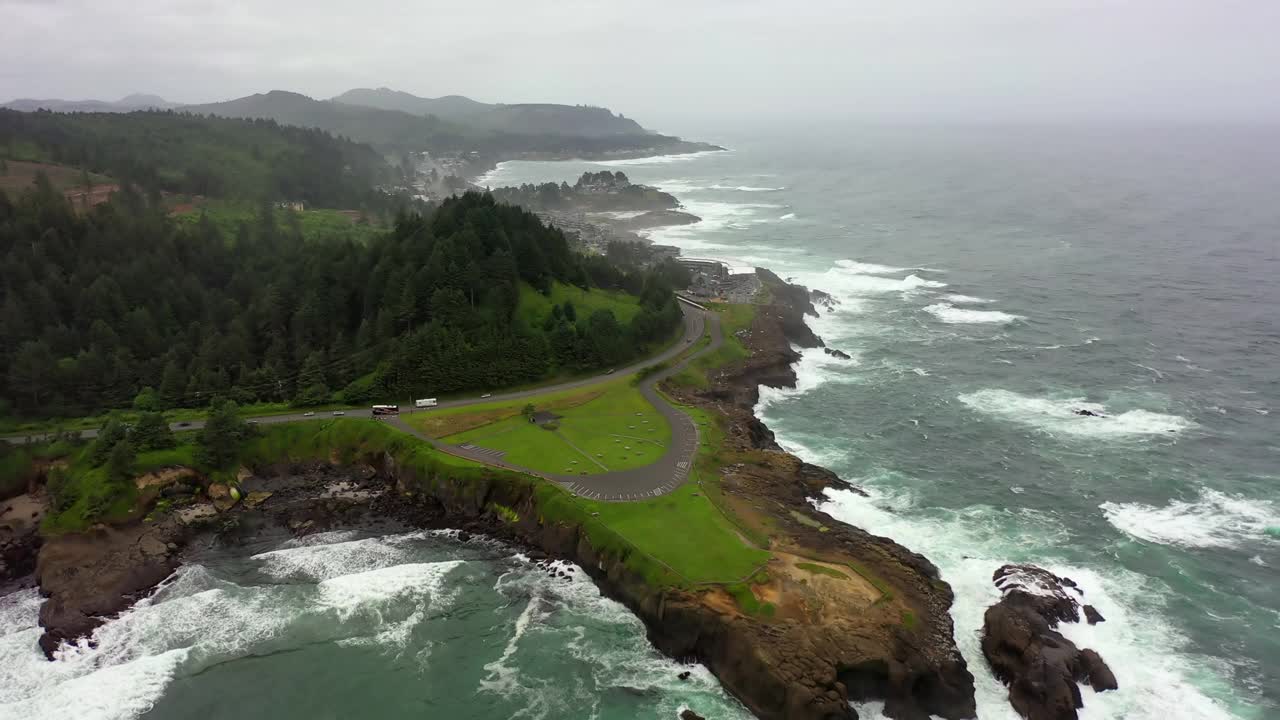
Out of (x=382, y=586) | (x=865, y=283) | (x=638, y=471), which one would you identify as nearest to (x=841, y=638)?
(x=638, y=471)

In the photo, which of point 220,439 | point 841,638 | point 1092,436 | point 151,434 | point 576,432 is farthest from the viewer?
point 1092,436

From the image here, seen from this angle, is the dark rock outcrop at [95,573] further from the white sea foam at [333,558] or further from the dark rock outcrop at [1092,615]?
the dark rock outcrop at [1092,615]

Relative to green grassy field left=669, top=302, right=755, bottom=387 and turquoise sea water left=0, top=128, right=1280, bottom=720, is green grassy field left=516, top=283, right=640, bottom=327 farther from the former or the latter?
turquoise sea water left=0, top=128, right=1280, bottom=720

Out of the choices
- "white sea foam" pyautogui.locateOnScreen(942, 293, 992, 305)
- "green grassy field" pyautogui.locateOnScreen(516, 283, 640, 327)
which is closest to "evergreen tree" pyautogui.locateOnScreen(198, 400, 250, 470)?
"green grassy field" pyautogui.locateOnScreen(516, 283, 640, 327)

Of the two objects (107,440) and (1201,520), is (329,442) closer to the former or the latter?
(107,440)

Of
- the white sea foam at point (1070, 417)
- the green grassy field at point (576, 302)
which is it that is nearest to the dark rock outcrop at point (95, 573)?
the green grassy field at point (576, 302)

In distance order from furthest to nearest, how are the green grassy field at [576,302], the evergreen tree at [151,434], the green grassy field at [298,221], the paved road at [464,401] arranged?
the green grassy field at [298,221]
the green grassy field at [576,302]
the paved road at [464,401]
the evergreen tree at [151,434]
